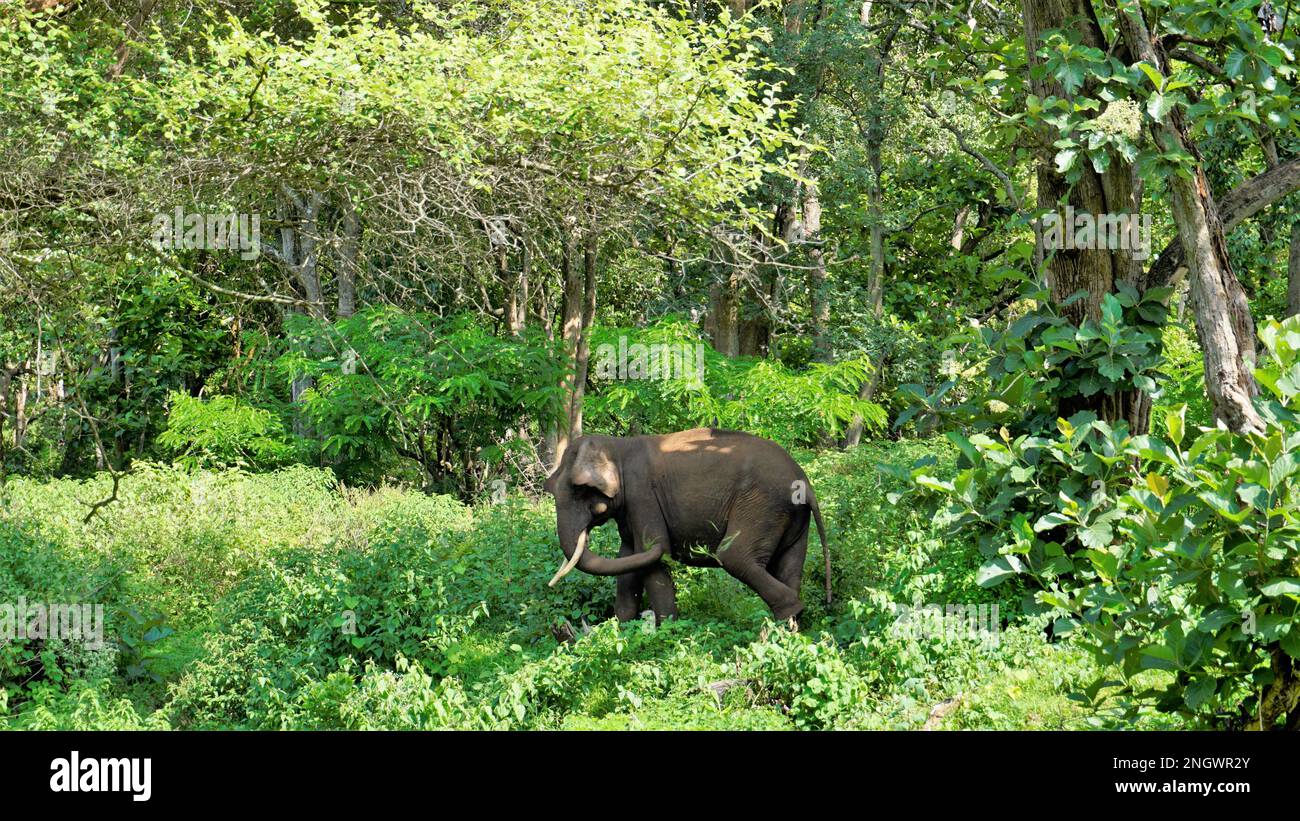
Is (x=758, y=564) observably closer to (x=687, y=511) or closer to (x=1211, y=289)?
(x=687, y=511)

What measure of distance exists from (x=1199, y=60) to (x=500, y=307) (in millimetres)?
13727

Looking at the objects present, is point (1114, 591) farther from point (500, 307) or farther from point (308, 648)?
point (500, 307)

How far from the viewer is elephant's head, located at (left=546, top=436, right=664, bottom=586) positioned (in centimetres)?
984

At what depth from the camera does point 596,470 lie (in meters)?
9.91

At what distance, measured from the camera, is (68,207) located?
11703 millimetres

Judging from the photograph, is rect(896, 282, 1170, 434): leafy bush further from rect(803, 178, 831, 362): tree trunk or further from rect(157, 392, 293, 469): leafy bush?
rect(803, 178, 831, 362): tree trunk

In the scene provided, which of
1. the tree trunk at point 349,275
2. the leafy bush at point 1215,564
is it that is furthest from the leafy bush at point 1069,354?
the tree trunk at point 349,275

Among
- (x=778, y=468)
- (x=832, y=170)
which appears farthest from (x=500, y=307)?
(x=778, y=468)

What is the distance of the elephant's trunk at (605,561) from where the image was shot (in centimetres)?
980

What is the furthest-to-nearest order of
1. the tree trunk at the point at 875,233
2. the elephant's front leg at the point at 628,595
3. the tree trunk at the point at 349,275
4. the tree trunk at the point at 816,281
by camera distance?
1. the tree trunk at the point at 875,233
2. the tree trunk at the point at 816,281
3. the tree trunk at the point at 349,275
4. the elephant's front leg at the point at 628,595

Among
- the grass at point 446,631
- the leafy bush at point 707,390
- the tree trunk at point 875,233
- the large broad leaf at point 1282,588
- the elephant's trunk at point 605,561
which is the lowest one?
the grass at point 446,631

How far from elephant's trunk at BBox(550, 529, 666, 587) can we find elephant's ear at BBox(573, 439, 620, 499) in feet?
1.30

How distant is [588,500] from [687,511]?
74 cm

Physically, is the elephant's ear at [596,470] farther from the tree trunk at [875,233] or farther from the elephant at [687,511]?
the tree trunk at [875,233]
